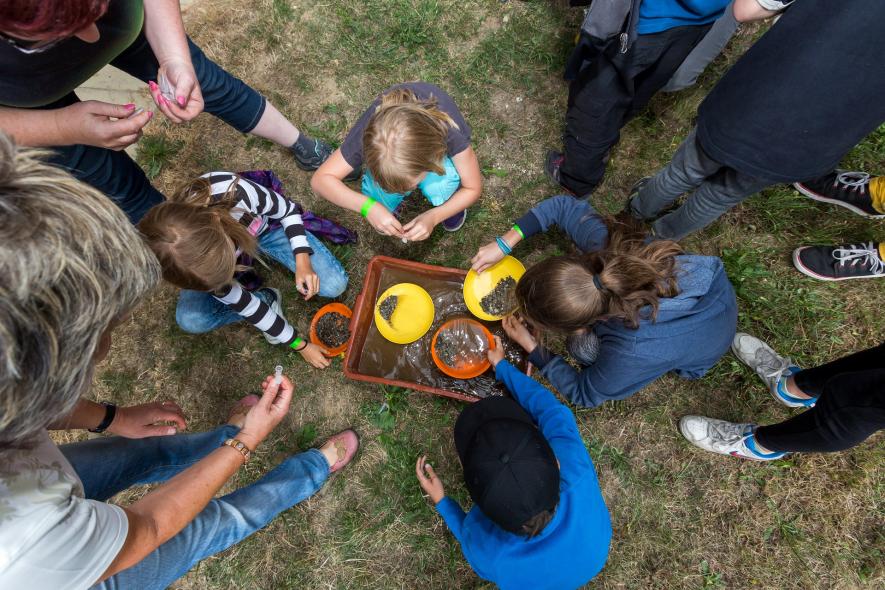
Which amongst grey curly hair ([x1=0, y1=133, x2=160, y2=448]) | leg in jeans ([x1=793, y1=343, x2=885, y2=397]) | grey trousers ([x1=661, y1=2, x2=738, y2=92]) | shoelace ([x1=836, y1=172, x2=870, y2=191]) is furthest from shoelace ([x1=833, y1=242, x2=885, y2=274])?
grey curly hair ([x1=0, y1=133, x2=160, y2=448])

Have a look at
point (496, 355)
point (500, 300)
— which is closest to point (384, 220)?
point (500, 300)

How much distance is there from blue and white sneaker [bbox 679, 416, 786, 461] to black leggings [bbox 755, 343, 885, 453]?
278 millimetres

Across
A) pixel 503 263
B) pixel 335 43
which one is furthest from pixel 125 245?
pixel 335 43

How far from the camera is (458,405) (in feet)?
8.89

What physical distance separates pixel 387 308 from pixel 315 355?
1.76ft

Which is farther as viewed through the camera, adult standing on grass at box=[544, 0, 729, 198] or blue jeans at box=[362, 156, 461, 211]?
blue jeans at box=[362, 156, 461, 211]

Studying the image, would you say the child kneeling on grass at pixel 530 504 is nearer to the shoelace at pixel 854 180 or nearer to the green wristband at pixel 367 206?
the green wristband at pixel 367 206

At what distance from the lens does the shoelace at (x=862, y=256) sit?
2.57 metres

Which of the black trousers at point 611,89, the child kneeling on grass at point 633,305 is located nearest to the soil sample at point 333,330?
the child kneeling on grass at point 633,305

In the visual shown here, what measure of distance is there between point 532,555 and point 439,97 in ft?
6.73

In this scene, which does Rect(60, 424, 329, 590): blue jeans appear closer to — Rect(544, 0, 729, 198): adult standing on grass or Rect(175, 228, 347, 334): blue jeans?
Rect(175, 228, 347, 334): blue jeans

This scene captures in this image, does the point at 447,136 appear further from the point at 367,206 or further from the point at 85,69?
the point at 85,69

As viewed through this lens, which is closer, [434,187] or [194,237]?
[194,237]

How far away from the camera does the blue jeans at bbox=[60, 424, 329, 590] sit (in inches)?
71.2
